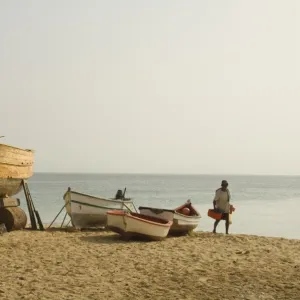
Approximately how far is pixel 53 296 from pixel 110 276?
1914mm

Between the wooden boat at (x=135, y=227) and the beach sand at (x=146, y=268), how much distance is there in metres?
0.34

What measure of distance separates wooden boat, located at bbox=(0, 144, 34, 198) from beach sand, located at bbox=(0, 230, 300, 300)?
8.18 ft

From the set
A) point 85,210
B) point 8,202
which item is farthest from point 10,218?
point 85,210

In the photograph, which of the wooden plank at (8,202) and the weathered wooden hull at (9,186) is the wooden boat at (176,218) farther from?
the weathered wooden hull at (9,186)

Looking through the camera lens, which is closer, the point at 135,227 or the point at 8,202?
the point at 135,227

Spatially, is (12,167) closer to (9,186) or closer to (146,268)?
(9,186)

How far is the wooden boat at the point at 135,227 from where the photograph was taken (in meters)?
14.4

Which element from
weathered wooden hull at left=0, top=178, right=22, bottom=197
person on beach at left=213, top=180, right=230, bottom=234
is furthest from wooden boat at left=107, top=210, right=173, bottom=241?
weathered wooden hull at left=0, top=178, right=22, bottom=197

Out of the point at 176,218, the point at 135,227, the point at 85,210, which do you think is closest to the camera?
the point at 135,227

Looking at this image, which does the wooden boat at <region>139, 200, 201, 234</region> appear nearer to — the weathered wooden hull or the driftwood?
the driftwood

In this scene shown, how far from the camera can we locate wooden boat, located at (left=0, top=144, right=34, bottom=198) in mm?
16355

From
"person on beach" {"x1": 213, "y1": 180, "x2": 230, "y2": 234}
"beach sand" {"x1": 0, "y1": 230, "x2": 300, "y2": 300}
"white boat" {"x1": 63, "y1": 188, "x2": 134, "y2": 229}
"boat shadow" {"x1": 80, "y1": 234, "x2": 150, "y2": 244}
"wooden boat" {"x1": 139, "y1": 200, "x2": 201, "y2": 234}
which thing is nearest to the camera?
"beach sand" {"x1": 0, "y1": 230, "x2": 300, "y2": 300}

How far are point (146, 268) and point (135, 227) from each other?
4.10 meters

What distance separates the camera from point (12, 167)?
56.4 ft
